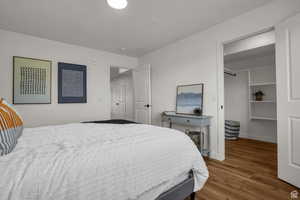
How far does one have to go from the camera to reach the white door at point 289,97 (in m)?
1.76

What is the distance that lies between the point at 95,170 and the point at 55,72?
3.25 m

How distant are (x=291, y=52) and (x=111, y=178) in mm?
2469

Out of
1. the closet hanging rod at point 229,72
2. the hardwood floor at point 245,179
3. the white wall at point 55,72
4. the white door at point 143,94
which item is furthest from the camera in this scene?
the closet hanging rod at point 229,72

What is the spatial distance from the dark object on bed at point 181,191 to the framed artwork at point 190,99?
168cm

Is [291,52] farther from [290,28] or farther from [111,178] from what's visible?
[111,178]

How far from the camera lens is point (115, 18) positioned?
2486 mm

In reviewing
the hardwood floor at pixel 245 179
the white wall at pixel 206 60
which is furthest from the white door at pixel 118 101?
the hardwood floor at pixel 245 179

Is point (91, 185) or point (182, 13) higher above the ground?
point (182, 13)

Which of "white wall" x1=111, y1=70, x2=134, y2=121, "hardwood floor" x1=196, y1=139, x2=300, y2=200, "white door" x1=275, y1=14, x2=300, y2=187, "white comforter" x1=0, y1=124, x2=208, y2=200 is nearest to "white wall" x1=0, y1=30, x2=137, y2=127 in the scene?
"white wall" x1=111, y1=70, x2=134, y2=121

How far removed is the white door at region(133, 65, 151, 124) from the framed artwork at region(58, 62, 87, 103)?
147 cm

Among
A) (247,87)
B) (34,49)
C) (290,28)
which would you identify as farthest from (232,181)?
(34,49)

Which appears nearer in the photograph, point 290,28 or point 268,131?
point 290,28

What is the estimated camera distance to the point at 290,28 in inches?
71.8

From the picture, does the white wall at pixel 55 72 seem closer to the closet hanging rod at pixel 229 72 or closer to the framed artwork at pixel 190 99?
the framed artwork at pixel 190 99
